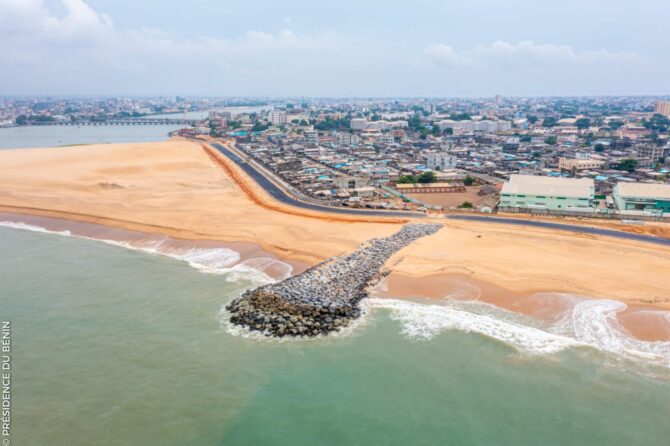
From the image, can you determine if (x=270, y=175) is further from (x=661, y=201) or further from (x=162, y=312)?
(x=661, y=201)

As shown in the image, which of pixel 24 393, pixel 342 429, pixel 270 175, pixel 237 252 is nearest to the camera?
pixel 342 429

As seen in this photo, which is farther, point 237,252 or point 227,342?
point 237,252

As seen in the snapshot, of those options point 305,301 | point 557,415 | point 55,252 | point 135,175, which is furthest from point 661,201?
point 135,175

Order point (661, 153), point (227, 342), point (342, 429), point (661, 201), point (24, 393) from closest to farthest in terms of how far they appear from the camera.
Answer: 1. point (342, 429)
2. point (24, 393)
3. point (227, 342)
4. point (661, 201)
5. point (661, 153)

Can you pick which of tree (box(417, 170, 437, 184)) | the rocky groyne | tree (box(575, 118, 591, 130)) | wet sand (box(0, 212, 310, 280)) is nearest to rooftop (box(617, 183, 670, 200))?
tree (box(417, 170, 437, 184))

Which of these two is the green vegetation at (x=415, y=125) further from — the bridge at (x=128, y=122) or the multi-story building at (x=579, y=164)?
the bridge at (x=128, y=122)

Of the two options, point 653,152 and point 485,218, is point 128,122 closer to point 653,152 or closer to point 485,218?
point 653,152
